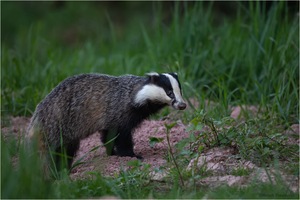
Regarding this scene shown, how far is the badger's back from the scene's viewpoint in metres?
5.03

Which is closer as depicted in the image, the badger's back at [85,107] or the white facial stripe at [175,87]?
the white facial stripe at [175,87]

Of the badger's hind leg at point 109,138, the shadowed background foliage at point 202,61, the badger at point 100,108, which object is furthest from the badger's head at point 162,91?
the shadowed background foliage at point 202,61

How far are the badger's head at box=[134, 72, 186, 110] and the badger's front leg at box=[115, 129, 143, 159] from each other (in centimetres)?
27

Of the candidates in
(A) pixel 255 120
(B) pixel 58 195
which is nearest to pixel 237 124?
(A) pixel 255 120

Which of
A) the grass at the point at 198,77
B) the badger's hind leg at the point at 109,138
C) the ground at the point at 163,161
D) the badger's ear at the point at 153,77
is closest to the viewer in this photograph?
the grass at the point at 198,77

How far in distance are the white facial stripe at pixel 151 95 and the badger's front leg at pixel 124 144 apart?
0.88ft

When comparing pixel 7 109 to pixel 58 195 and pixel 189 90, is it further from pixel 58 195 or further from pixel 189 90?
pixel 58 195

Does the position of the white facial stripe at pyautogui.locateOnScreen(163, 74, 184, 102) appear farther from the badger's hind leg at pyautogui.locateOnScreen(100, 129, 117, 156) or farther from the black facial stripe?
Result: the badger's hind leg at pyautogui.locateOnScreen(100, 129, 117, 156)

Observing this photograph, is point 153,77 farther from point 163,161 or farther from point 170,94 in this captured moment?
point 163,161

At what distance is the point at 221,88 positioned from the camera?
20.0 ft

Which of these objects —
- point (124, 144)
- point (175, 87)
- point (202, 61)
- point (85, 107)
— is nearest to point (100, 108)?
point (85, 107)

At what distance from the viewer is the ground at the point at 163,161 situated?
4203mm

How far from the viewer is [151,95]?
200 inches

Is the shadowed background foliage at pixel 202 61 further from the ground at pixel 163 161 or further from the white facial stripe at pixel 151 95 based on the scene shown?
the white facial stripe at pixel 151 95
